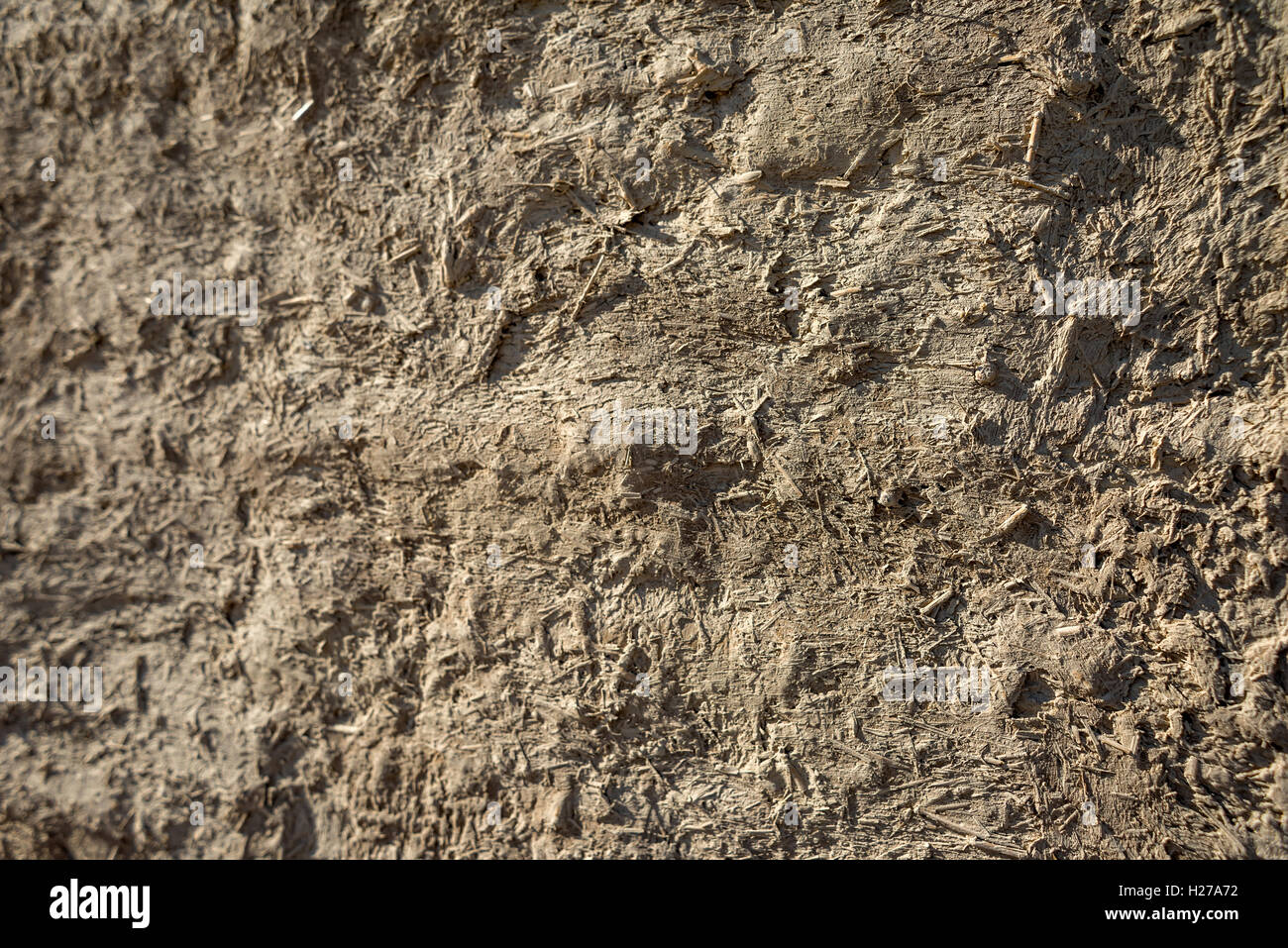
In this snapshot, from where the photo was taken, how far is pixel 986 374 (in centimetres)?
216

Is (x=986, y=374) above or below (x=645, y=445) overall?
above

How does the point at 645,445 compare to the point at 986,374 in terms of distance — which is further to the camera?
the point at 645,445

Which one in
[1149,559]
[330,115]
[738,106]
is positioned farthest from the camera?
[330,115]

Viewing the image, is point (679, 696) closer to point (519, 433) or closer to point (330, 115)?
point (519, 433)

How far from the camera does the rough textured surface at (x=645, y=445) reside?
211cm

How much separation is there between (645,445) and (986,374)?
107 centimetres

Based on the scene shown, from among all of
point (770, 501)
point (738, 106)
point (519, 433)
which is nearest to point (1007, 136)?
point (738, 106)

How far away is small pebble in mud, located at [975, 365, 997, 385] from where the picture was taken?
216 cm

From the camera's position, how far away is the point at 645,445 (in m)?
2.29

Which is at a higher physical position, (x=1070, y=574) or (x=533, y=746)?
(x=1070, y=574)

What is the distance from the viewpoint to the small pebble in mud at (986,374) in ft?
7.10

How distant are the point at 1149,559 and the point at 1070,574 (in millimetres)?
222

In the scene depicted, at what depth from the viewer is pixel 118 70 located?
2.57m

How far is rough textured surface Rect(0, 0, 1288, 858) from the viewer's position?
6.91 feet
